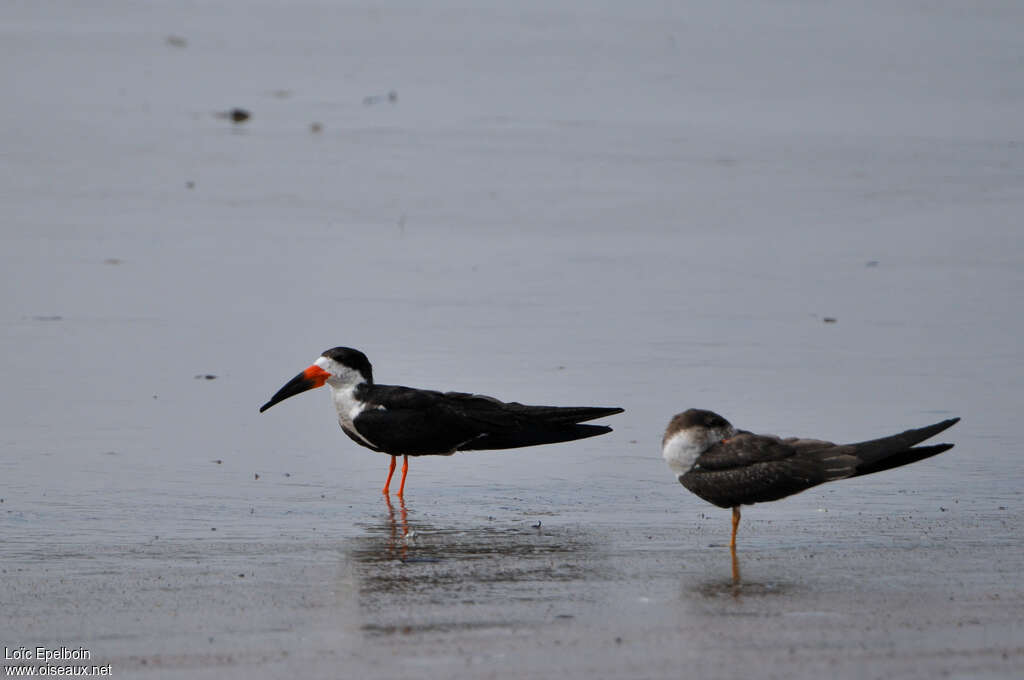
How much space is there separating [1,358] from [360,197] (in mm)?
6102

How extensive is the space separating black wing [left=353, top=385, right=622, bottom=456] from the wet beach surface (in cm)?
23

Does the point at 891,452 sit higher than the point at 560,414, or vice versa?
the point at 891,452

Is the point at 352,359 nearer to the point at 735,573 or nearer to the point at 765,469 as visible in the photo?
the point at 765,469

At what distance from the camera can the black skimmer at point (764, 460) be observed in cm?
678

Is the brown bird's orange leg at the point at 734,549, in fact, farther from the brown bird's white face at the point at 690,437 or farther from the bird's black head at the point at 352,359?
the bird's black head at the point at 352,359

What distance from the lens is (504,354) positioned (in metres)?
10.4

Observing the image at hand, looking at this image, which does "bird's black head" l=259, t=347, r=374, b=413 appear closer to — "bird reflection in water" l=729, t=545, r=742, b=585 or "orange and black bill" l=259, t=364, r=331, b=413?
"orange and black bill" l=259, t=364, r=331, b=413

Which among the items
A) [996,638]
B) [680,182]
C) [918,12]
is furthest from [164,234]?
[918,12]

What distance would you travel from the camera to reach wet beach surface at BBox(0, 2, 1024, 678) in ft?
18.7

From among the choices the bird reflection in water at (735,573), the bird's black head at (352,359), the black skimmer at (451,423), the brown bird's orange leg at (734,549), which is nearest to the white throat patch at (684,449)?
the brown bird's orange leg at (734,549)

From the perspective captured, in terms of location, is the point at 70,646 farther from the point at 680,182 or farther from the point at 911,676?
the point at 680,182

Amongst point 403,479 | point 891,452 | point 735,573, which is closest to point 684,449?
point 735,573

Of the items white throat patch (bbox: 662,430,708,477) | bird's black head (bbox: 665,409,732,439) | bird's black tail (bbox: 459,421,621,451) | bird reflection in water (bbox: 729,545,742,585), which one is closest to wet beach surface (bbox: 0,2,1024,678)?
bird reflection in water (bbox: 729,545,742,585)

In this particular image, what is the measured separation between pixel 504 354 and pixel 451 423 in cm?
211
